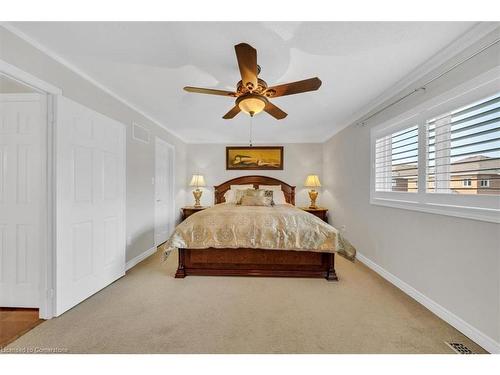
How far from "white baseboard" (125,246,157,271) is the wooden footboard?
31.9 inches

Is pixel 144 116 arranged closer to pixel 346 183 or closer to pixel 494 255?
pixel 346 183

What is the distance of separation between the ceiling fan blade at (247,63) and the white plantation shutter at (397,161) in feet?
6.11

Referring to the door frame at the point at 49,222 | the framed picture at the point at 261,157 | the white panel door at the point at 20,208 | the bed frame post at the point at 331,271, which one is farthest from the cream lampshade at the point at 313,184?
the white panel door at the point at 20,208

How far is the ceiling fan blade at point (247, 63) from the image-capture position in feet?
4.60

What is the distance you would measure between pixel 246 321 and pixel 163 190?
3.18 meters

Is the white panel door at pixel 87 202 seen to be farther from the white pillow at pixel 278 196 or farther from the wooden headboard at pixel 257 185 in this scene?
the white pillow at pixel 278 196

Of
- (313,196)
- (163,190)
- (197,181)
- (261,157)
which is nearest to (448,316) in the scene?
(313,196)

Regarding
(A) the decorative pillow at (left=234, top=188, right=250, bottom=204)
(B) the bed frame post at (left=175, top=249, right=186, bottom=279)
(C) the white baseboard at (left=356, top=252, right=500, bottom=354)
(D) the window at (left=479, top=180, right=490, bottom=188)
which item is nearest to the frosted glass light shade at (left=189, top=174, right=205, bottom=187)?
(A) the decorative pillow at (left=234, top=188, right=250, bottom=204)

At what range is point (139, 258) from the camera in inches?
126

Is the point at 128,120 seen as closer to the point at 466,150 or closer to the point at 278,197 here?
the point at 278,197

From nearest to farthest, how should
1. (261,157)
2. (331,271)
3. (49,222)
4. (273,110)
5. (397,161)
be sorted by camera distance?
(49,222) < (273,110) < (397,161) < (331,271) < (261,157)

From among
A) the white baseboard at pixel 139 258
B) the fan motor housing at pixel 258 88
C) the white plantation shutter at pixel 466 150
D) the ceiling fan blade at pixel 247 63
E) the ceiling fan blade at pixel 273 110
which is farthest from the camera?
the white baseboard at pixel 139 258

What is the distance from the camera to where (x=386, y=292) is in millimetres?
2301

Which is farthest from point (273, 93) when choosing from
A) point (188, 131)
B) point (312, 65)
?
point (188, 131)
